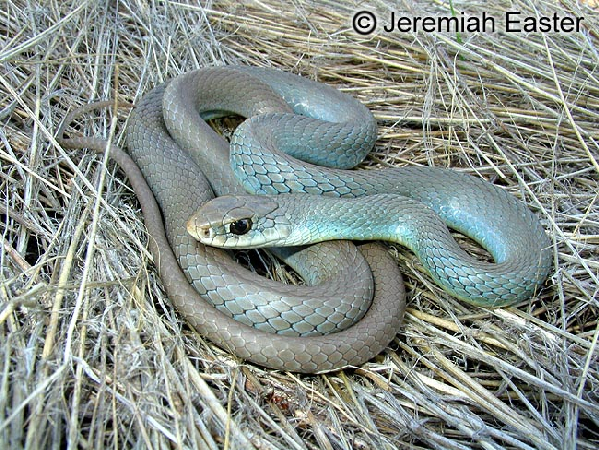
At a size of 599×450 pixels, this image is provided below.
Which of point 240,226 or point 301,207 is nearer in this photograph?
point 240,226

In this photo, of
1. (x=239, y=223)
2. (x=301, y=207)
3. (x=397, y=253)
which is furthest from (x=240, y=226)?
(x=397, y=253)

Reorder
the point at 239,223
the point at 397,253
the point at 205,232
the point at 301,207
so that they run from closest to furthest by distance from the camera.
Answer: the point at 205,232 < the point at 239,223 < the point at 301,207 < the point at 397,253

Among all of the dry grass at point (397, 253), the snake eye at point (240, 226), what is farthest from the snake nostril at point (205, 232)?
the dry grass at point (397, 253)

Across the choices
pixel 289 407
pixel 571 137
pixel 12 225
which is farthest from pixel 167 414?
pixel 571 137

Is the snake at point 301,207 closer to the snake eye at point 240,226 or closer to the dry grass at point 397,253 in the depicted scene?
the snake eye at point 240,226

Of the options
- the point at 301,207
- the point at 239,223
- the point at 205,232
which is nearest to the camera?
the point at 205,232

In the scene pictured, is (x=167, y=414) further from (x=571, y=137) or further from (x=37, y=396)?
(x=571, y=137)

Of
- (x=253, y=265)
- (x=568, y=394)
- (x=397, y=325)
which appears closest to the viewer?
(x=568, y=394)

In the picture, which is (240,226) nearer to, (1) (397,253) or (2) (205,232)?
(2) (205,232)
